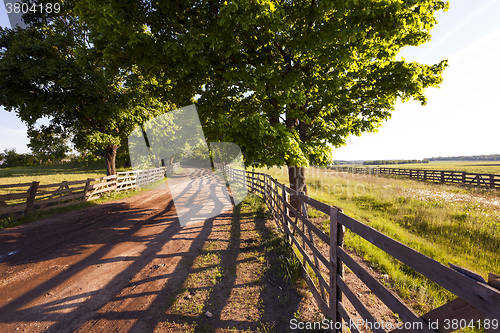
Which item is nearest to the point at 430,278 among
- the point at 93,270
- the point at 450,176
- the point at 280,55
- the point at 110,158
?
the point at 93,270

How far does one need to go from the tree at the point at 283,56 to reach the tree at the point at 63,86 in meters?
2.90

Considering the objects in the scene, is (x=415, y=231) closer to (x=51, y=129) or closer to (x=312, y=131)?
(x=312, y=131)

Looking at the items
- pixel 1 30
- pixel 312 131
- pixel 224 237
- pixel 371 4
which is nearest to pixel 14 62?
pixel 1 30

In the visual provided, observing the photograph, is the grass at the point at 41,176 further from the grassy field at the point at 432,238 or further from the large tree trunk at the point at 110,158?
the grassy field at the point at 432,238

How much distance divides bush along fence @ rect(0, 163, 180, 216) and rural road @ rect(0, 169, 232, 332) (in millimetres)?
1558

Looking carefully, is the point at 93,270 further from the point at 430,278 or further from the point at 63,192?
the point at 63,192

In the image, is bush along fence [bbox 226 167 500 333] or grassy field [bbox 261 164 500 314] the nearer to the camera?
bush along fence [bbox 226 167 500 333]

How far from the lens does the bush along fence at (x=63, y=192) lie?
8953 millimetres

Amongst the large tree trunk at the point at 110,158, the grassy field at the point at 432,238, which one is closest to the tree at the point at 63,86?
the large tree trunk at the point at 110,158

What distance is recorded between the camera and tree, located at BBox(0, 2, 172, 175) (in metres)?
10.4

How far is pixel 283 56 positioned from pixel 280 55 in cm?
13

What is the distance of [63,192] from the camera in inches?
440

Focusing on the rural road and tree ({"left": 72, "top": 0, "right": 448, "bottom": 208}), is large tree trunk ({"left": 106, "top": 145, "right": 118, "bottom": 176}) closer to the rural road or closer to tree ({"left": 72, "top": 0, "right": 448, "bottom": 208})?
the rural road

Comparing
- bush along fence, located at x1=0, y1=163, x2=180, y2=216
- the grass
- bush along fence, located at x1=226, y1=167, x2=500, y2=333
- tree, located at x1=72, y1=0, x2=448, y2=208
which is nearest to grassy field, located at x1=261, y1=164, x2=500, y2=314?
bush along fence, located at x1=226, y1=167, x2=500, y2=333
